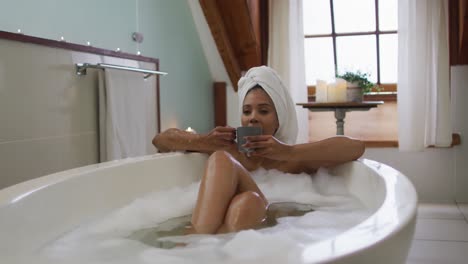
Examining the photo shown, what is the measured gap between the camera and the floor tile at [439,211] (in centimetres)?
313

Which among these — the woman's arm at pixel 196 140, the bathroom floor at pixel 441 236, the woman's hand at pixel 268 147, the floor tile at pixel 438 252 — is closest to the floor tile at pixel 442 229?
the bathroom floor at pixel 441 236

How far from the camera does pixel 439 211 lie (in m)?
3.29

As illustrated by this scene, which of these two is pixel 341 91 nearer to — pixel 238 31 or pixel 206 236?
pixel 238 31

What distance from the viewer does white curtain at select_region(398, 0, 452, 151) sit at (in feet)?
11.1

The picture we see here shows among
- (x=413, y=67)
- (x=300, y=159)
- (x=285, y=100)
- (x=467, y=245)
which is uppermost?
(x=413, y=67)

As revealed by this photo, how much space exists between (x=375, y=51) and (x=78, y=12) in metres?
2.68

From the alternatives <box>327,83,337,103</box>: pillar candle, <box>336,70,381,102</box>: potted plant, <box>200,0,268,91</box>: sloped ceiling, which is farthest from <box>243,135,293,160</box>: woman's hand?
<box>200,0,268,91</box>: sloped ceiling

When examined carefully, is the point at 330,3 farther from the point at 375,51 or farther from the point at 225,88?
the point at 225,88

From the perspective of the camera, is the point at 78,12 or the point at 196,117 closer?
the point at 78,12

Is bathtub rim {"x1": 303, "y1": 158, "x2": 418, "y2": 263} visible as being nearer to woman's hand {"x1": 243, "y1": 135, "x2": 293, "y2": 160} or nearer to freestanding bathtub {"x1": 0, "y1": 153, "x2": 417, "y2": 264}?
freestanding bathtub {"x1": 0, "y1": 153, "x2": 417, "y2": 264}

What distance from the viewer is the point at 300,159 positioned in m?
1.83

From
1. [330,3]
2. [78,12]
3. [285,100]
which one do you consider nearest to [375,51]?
[330,3]

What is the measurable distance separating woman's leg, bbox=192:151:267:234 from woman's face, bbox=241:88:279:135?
15.8 inches

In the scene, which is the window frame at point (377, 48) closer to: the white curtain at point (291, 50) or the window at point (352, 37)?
the window at point (352, 37)
